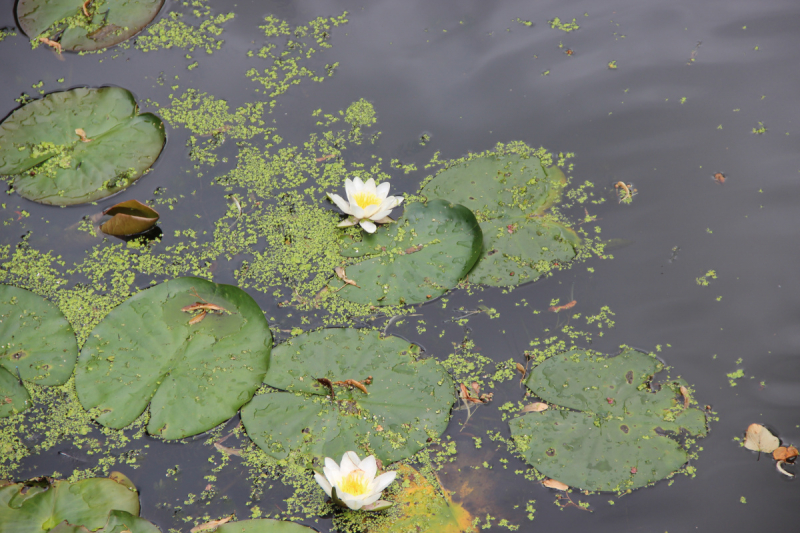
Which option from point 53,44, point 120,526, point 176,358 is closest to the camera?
point 120,526

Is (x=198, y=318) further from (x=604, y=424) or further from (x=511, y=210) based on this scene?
(x=604, y=424)

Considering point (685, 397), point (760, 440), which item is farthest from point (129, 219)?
point (760, 440)

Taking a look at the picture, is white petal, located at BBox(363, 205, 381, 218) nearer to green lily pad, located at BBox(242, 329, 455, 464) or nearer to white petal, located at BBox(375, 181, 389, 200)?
white petal, located at BBox(375, 181, 389, 200)

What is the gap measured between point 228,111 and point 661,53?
244 cm

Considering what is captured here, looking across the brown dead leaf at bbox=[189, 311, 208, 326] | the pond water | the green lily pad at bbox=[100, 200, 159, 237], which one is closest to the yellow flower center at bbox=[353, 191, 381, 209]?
the pond water

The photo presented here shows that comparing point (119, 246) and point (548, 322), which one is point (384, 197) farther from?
point (119, 246)

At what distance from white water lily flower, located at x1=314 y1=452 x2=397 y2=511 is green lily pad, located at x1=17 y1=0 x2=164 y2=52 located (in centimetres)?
264

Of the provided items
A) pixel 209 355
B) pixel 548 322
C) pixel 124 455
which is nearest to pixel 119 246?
pixel 209 355

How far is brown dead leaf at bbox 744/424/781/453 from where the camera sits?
188 centimetres

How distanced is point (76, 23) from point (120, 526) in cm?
264

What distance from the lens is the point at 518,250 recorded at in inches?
86.1

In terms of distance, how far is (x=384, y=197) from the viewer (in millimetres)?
2273

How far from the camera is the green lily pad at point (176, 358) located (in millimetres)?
1802

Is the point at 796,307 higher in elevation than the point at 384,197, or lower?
lower
